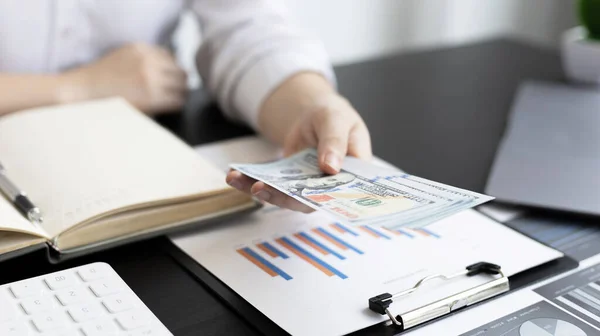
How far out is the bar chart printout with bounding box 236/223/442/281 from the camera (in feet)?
2.25

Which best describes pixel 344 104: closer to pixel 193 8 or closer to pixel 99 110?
pixel 99 110

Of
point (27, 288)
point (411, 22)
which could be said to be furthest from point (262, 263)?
point (411, 22)

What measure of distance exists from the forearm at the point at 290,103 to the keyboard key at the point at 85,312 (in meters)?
0.41

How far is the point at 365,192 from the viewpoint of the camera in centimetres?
66

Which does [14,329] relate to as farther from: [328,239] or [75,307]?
[328,239]

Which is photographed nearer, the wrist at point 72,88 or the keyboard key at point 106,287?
the keyboard key at point 106,287

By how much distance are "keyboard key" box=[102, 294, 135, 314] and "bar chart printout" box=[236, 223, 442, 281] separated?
0.13 metres

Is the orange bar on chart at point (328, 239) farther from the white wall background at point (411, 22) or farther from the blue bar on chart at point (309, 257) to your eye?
the white wall background at point (411, 22)

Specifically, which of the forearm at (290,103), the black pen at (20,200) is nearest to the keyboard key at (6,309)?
the black pen at (20,200)

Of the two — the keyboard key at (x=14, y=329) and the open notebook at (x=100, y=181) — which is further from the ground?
the open notebook at (x=100, y=181)

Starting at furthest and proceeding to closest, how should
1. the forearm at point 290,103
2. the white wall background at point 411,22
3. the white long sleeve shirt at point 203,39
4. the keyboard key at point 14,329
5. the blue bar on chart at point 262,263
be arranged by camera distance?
the white wall background at point 411,22 < the white long sleeve shirt at point 203,39 < the forearm at point 290,103 < the blue bar on chart at point 262,263 < the keyboard key at point 14,329

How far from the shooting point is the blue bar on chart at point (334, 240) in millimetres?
722

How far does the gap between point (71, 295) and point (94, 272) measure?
0.14ft

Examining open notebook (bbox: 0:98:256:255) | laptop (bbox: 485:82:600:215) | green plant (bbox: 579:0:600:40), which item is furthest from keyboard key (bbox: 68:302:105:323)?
green plant (bbox: 579:0:600:40)
